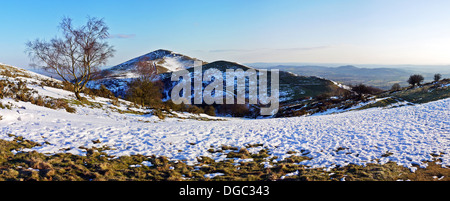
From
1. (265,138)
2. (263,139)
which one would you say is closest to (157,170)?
(263,139)

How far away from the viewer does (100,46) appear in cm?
2498

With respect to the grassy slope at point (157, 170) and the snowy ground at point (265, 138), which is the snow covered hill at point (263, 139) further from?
the grassy slope at point (157, 170)

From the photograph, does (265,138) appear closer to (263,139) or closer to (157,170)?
(263,139)

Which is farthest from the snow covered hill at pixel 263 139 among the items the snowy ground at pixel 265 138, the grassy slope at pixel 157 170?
the grassy slope at pixel 157 170

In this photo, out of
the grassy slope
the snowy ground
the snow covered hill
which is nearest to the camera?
the grassy slope

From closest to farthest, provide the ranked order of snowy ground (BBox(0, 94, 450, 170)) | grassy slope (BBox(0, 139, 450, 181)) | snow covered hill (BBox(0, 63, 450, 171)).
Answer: grassy slope (BBox(0, 139, 450, 181))
snow covered hill (BBox(0, 63, 450, 171))
snowy ground (BBox(0, 94, 450, 170))

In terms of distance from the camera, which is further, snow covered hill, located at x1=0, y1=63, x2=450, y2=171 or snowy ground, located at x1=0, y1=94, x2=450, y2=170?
snowy ground, located at x1=0, y1=94, x2=450, y2=170

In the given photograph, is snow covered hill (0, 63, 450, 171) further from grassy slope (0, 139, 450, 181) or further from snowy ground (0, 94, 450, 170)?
grassy slope (0, 139, 450, 181)

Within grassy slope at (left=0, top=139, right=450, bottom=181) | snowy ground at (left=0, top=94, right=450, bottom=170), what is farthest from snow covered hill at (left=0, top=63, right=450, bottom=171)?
grassy slope at (left=0, top=139, right=450, bottom=181)
